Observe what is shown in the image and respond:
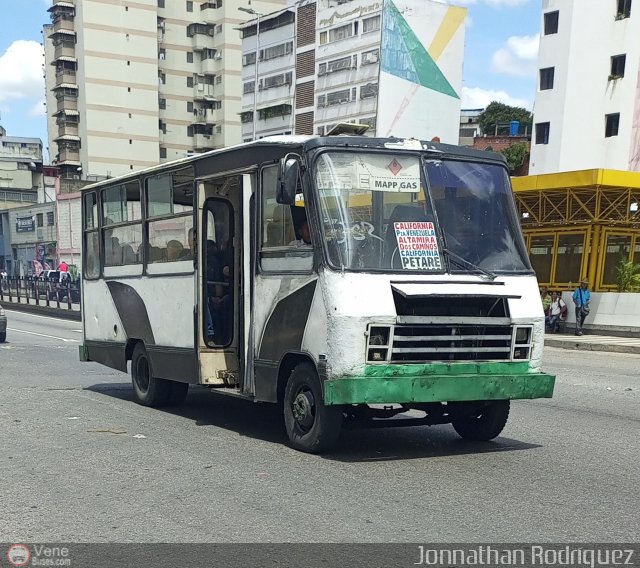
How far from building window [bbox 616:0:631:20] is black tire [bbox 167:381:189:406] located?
1878 inches

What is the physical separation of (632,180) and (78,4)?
7215 cm

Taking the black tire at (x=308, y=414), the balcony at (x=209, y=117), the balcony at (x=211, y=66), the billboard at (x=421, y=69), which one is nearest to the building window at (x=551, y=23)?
the billboard at (x=421, y=69)

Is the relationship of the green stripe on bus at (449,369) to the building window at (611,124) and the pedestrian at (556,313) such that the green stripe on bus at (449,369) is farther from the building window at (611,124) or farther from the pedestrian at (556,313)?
the building window at (611,124)

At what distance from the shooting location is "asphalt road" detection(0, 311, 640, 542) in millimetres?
5152

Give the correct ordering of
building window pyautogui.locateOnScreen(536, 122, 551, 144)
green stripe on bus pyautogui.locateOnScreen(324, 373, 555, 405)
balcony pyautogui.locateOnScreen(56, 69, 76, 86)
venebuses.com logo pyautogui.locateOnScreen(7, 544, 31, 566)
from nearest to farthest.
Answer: venebuses.com logo pyautogui.locateOnScreen(7, 544, 31, 566) < green stripe on bus pyautogui.locateOnScreen(324, 373, 555, 405) < building window pyautogui.locateOnScreen(536, 122, 551, 144) < balcony pyautogui.locateOnScreen(56, 69, 76, 86)

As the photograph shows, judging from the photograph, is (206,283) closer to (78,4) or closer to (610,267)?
(610,267)

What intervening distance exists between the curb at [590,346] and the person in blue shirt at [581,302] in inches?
62.5

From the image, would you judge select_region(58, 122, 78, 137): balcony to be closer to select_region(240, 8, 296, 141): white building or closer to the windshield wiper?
select_region(240, 8, 296, 141): white building

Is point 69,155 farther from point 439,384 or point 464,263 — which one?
point 439,384

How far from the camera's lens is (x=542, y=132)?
53.4m

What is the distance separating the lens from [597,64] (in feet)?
168

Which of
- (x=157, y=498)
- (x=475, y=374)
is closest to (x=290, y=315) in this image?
(x=475, y=374)

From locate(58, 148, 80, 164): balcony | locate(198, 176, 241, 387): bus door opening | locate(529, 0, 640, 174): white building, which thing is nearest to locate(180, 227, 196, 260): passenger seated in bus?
locate(198, 176, 241, 387): bus door opening

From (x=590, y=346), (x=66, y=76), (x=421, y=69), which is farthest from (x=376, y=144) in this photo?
(x=66, y=76)
